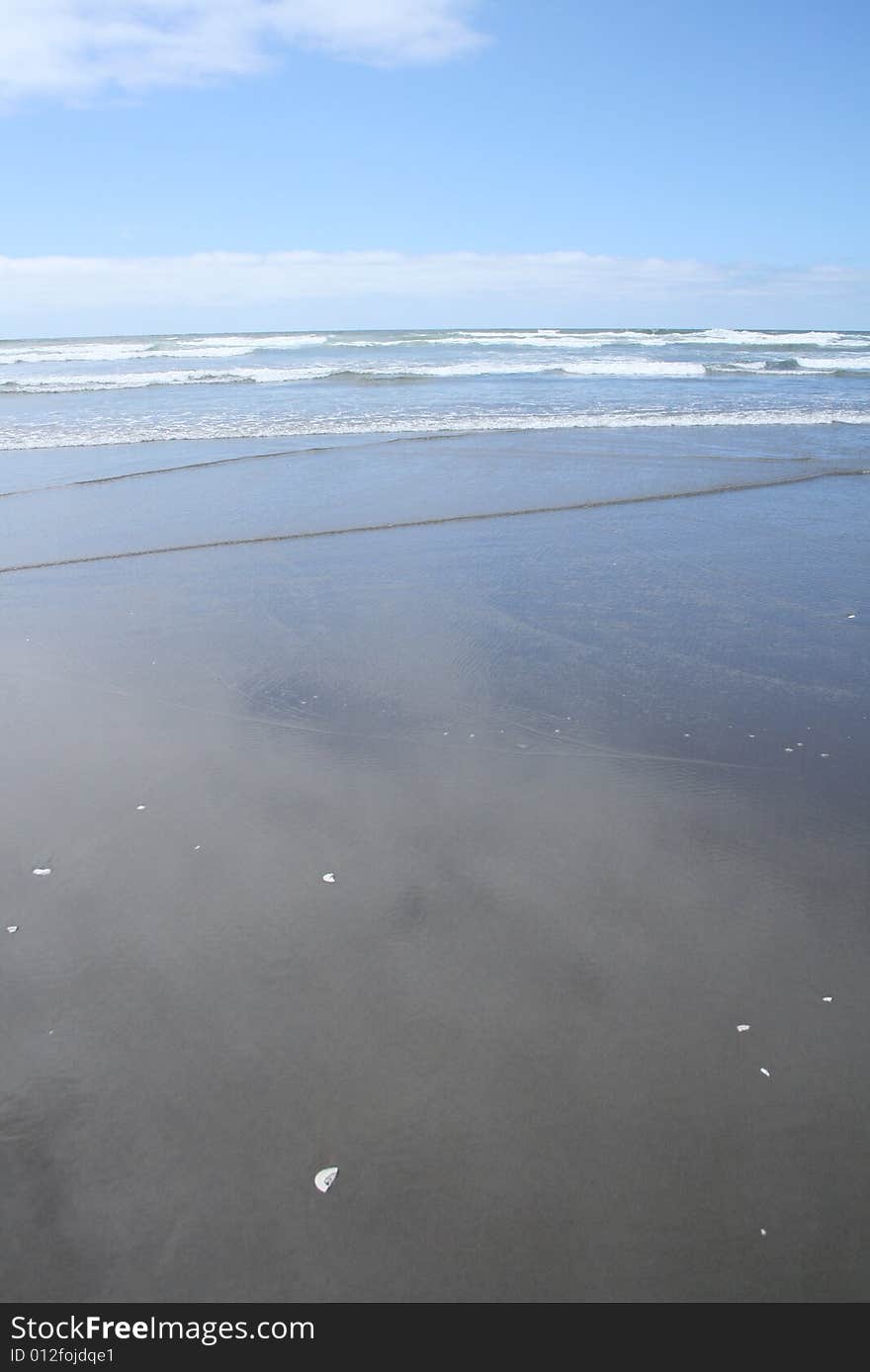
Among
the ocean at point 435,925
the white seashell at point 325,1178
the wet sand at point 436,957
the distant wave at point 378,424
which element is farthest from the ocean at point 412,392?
the white seashell at point 325,1178

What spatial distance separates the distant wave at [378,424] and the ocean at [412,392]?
1.5 inches

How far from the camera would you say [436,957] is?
285 centimetres

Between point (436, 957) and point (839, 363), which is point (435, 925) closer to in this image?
point (436, 957)

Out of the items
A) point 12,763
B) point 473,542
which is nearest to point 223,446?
point 473,542

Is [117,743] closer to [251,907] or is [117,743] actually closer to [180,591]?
[251,907]

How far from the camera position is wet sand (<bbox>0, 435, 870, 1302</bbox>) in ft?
6.61

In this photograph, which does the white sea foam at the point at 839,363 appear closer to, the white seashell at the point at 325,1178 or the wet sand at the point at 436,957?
the wet sand at the point at 436,957

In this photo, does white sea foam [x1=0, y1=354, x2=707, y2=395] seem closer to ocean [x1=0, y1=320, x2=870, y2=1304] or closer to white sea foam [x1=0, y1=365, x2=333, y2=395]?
white sea foam [x1=0, y1=365, x2=333, y2=395]

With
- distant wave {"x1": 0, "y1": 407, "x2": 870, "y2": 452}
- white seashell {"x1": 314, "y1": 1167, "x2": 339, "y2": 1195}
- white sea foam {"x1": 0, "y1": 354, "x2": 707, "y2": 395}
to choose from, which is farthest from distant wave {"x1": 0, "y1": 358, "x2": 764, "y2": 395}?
white seashell {"x1": 314, "y1": 1167, "x2": 339, "y2": 1195}

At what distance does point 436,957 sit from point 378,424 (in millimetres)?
14641

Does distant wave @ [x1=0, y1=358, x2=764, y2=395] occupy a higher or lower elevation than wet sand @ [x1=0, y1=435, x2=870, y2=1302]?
higher

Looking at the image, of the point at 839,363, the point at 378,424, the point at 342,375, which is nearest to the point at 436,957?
the point at 378,424

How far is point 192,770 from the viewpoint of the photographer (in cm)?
408

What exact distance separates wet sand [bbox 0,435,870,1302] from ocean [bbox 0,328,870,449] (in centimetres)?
1095
